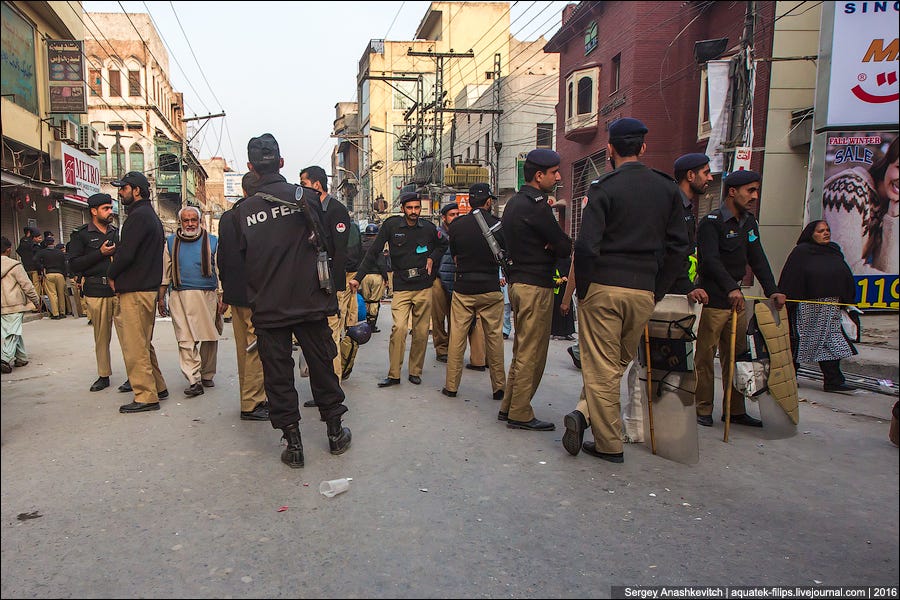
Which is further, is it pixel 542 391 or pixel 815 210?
pixel 815 210

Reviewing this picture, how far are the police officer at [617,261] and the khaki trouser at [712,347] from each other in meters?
1.09

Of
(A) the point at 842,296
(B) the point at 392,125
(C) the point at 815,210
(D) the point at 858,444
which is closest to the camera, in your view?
(D) the point at 858,444

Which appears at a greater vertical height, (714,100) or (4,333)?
(714,100)

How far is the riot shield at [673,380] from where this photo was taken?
4.01 metres

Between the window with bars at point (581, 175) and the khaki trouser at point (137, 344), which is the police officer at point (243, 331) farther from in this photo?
the window with bars at point (581, 175)

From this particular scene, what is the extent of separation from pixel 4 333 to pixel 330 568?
6.99 meters

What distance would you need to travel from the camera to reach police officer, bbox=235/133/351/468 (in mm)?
3842

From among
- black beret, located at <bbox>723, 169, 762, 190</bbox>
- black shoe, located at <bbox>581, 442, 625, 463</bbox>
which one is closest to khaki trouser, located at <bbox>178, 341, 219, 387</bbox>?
black shoe, located at <bbox>581, 442, 625, 463</bbox>

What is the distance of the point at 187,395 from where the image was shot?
5.82 m

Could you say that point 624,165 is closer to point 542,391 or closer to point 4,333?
point 542,391

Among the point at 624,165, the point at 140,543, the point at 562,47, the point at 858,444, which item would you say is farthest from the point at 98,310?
the point at 562,47

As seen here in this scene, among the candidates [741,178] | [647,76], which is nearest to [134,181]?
[741,178]

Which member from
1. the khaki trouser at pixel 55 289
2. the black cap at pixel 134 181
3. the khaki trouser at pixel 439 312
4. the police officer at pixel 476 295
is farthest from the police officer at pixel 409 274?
the khaki trouser at pixel 55 289

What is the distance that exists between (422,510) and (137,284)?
11.8 ft
